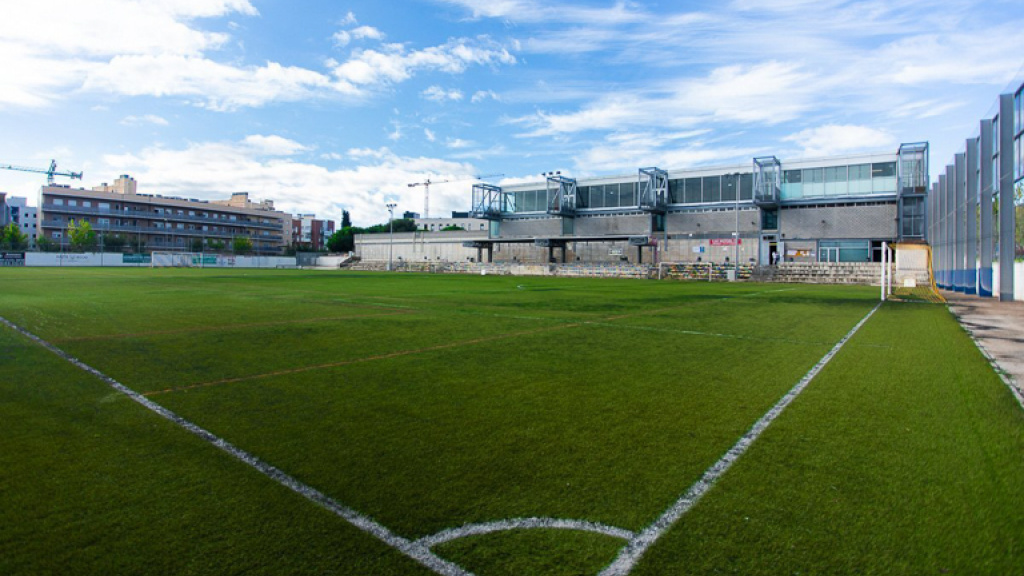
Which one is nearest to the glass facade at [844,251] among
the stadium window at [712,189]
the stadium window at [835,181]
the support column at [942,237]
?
the stadium window at [835,181]

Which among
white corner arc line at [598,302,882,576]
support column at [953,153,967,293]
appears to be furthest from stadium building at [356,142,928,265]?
white corner arc line at [598,302,882,576]

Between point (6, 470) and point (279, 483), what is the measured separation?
1957 mm

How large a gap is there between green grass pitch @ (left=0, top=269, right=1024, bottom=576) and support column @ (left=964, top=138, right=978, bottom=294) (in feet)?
73.6

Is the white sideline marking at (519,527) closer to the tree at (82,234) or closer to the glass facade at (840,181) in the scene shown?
the glass facade at (840,181)

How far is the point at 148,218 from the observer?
101062mm

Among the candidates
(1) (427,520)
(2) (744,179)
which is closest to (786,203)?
(2) (744,179)

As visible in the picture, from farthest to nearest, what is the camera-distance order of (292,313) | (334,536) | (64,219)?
1. (64,219)
2. (292,313)
3. (334,536)

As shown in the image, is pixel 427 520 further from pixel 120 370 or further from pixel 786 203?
pixel 786 203

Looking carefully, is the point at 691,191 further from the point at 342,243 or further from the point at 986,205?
the point at 342,243

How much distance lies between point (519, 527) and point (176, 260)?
8550 cm

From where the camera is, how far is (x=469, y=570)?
8.49 feet

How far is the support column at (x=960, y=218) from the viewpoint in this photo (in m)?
27.3

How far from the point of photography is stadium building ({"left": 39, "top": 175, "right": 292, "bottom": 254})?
92.9m

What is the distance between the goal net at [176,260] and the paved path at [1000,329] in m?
79.7
